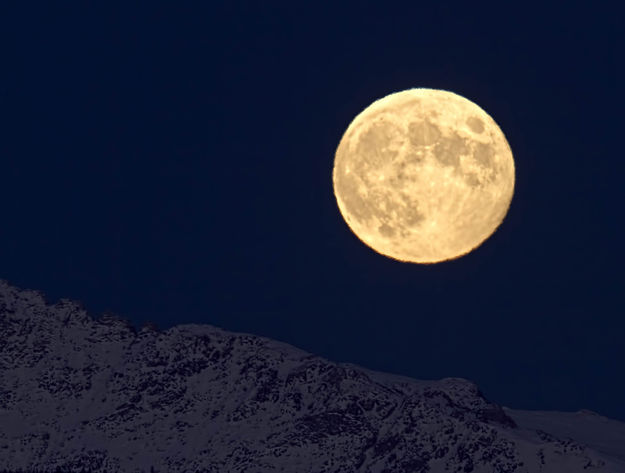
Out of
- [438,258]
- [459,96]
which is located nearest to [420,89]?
[459,96]

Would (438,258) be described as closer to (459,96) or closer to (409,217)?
(409,217)

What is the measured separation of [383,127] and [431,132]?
4202 millimetres

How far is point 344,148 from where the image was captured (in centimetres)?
15525

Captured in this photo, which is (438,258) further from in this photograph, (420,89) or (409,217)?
(420,89)

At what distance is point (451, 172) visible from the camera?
486 ft

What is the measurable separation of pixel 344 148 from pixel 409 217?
9987mm

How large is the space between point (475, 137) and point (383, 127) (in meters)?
7.87

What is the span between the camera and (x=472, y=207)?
149625 mm

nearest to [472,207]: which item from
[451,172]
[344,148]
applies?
[451,172]

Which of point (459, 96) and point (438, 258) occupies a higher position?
point (459, 96)

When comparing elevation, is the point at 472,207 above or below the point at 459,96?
below

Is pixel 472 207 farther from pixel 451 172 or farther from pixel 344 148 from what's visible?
pixel 344 148

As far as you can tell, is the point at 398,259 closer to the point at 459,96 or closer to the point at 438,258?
the point at 438,258

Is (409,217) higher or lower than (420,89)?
lower
